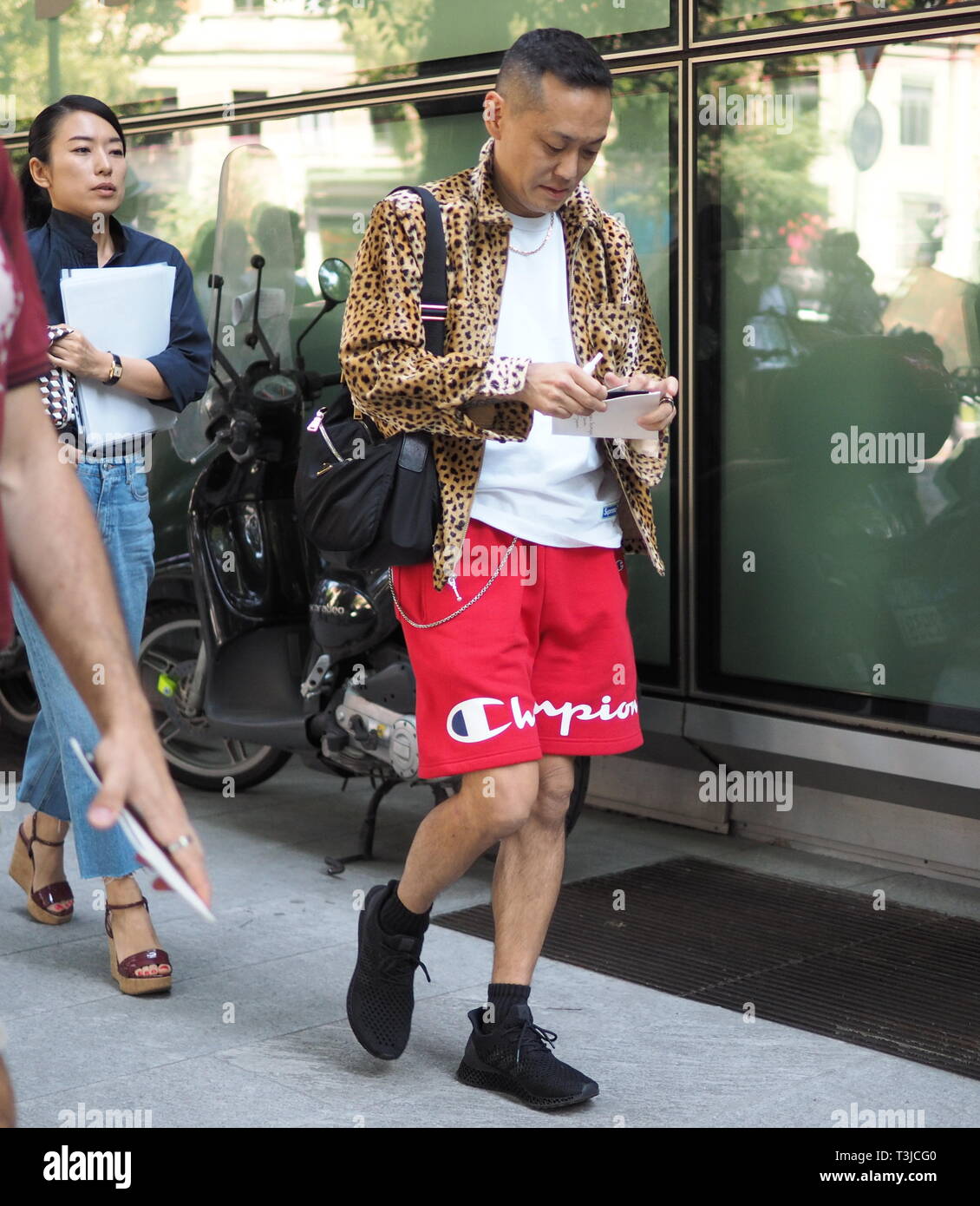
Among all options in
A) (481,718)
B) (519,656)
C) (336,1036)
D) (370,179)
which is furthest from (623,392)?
(370,179)

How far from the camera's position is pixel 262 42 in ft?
21.2

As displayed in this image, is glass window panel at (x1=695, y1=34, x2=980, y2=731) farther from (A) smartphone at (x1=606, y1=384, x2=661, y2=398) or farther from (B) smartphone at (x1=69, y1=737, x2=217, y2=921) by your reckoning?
(B) smartphone at (x1=69, y1=737, x2=217, y2=921)

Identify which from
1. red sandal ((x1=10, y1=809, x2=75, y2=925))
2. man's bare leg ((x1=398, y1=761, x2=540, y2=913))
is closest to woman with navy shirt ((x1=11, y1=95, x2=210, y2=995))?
red sandal ((x1=10, y1=809, x2=75, y2=925))

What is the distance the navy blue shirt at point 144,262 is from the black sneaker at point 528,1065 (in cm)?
178

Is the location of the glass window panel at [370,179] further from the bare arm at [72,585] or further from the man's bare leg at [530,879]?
the bare arm at [72,585]

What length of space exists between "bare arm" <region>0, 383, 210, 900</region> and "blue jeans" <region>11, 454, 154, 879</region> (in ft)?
6.76

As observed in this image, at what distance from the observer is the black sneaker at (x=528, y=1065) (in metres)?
3.30

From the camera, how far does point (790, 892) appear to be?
15.7 ft

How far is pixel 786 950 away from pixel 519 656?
1494mm

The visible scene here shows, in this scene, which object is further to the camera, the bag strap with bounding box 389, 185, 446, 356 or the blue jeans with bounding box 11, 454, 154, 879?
the blue jeans with bounding box 11, 454, 154, 879

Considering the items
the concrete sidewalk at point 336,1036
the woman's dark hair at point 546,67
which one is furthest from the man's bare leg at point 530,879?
the woman's dark hair at point 546,67

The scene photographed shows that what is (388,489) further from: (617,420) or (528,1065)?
(528,1065)

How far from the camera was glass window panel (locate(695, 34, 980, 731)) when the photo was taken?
460cm
